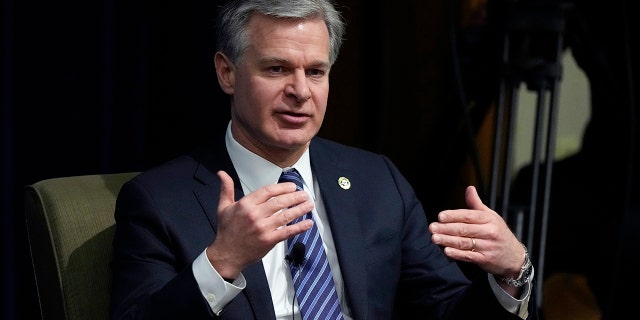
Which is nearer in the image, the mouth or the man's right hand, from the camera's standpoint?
the man's right hand

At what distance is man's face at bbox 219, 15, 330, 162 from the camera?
5.84 ft

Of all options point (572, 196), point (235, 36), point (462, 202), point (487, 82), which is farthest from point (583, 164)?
point (235, 36)

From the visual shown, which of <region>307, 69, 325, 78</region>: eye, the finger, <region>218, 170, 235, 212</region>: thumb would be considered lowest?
the finger

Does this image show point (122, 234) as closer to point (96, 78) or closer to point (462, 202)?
point (96, 78)

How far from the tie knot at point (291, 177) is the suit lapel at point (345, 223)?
0.18 ft

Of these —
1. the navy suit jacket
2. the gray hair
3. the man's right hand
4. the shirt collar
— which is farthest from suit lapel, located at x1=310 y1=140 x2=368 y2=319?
the man's right hand

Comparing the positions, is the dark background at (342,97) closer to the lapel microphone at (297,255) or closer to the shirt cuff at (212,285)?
the lapel microphone at (297,255)

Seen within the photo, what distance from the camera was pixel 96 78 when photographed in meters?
2.30

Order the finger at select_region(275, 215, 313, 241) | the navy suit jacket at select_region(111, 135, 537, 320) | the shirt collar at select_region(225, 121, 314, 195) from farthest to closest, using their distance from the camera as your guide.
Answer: the shirt collar at select_region(225, 121, 314, 195)
the navy suit jacket at select_region(111, 135, 537, 320)
the finger at select_region(275, 215, 313, 241)

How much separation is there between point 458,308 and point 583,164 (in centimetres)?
161

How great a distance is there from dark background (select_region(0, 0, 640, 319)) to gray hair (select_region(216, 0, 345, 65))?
39cm

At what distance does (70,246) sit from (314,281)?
44 centimetres

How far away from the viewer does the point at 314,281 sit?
1778 millimetres

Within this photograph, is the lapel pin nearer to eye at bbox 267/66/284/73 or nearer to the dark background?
eye at bbox 267/66/284/73
